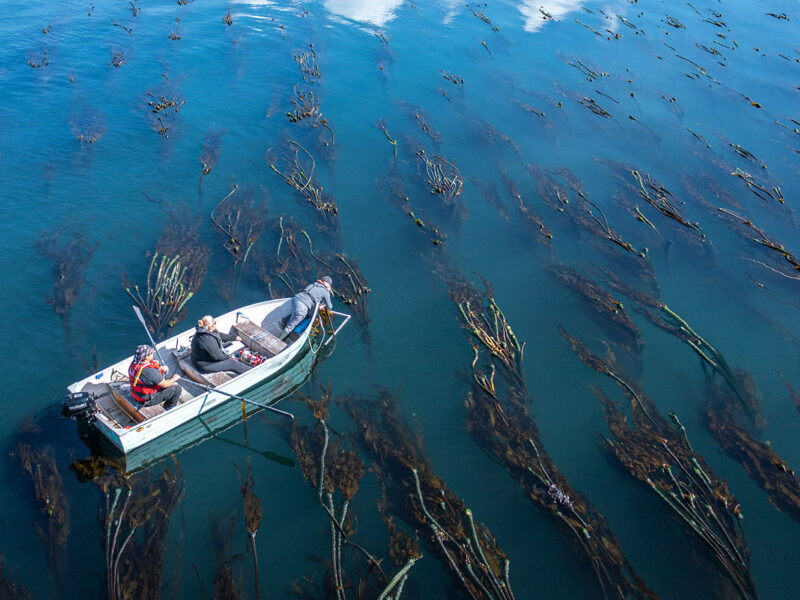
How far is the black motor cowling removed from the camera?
11148 mm

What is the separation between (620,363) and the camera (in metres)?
15.1

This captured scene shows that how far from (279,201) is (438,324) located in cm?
843

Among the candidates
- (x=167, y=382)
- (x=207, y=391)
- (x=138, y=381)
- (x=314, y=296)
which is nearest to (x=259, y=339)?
(x=314, y=296)

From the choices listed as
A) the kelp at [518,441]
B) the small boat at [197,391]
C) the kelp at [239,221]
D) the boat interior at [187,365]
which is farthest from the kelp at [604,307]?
the kelp at [239,221]

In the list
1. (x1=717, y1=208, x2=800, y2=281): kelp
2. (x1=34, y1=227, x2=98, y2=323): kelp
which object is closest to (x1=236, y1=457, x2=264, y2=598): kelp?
(x1=34, y1=227, x2=98, y2=323): kelp

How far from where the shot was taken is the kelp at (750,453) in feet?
39.5

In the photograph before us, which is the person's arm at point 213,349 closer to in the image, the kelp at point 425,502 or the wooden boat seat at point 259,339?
the wooden boat seat at point 259,339

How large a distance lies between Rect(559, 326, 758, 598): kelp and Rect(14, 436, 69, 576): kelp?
39.1ft

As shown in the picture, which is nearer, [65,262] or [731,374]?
[731,374]

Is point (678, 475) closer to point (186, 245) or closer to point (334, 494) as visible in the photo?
point (334, 494)

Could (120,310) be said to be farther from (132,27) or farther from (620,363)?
(132,27)

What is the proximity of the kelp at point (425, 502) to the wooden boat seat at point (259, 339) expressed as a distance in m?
2.33

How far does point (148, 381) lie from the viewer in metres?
11.7

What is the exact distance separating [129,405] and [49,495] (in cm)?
221
